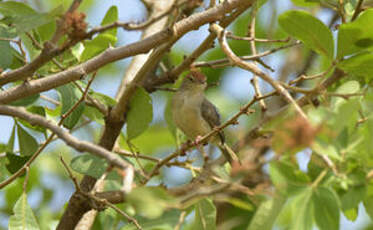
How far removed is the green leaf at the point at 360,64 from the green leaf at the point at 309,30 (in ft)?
0.20

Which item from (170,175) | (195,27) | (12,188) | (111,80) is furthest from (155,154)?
(195,27)

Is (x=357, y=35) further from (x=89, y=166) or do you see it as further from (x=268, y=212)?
(x=89, y=166)

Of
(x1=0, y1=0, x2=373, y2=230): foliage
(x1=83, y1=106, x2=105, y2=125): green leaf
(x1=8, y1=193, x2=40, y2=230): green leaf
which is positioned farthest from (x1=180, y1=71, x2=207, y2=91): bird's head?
(x1=8, y1=193, x2=40, y2=230): green leaf

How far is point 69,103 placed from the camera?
8.35ft

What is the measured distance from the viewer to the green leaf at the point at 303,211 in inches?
56.1

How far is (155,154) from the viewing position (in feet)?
15.6

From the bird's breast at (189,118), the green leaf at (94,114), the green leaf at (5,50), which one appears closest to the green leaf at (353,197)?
the green leaf at (5,50)

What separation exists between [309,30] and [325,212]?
2.23ft

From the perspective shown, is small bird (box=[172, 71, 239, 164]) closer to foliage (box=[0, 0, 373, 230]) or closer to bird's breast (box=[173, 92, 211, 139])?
bird's breast (box=[173, 92, 211, 139])

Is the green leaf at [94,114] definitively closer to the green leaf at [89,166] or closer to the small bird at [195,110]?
the green leaf at [89,166]

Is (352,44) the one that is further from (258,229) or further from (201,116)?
→ (201,116)

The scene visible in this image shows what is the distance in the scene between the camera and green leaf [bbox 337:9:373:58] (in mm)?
1805

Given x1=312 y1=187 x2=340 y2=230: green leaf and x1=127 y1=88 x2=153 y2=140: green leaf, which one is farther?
x1=127 y1=88 x2=153 y2=140: green leaf

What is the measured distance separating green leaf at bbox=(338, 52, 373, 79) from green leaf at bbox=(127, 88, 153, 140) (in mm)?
1277
